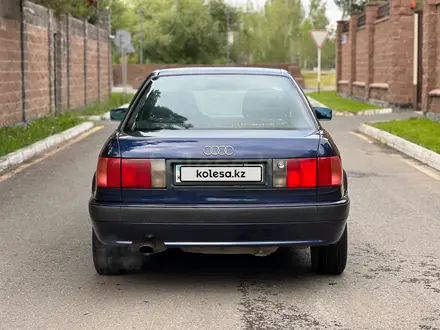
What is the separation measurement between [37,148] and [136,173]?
10050 mm

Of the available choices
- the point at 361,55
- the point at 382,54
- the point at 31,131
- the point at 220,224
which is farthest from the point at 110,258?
the point at 361,55

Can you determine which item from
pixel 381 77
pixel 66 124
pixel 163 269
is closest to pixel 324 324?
pixel 163 269

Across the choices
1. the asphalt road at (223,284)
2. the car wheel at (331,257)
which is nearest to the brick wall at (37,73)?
the asphalt road at (223,284)

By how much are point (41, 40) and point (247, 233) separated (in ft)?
57.7

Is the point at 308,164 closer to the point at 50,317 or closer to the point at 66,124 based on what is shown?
the point at 50,317

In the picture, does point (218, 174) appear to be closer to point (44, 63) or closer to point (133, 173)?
point (133, 173)

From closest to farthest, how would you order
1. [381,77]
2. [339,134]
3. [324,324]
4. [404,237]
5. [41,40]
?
[324,324] < [404,237] < [339,134] < [41,40] < [381,77]

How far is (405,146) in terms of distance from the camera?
50.7 ft

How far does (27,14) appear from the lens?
20.2 meters

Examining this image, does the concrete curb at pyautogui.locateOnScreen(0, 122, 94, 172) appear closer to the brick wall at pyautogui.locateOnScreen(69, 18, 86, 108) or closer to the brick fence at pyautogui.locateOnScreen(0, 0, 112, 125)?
the brick fence at pyautogui.locateOnScreen(0, 0, 112, 125)

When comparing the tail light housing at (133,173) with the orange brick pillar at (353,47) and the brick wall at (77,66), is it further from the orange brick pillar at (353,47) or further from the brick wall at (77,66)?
the orange brick pillar at (353,47)

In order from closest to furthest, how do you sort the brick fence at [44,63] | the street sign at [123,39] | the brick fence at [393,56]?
the brick fence at [44,63] → the brick fence at [393,56] → the street sign at [123,39]

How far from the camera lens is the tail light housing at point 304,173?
552 cm

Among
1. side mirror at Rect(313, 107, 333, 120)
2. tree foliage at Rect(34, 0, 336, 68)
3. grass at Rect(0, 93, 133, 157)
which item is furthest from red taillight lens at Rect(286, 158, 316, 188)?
tree foliage at Rect(34, 0, 336, 68)
